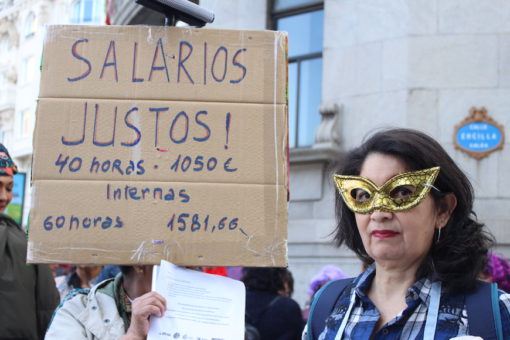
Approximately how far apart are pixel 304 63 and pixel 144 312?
7.79m

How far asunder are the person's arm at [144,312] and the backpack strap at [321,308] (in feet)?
1.71

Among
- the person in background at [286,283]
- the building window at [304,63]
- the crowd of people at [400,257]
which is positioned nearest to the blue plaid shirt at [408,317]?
the crowd of people at [400,257]

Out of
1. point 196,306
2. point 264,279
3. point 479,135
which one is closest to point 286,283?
point 264,279

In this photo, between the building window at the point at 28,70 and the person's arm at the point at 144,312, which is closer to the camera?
the person's arm at the point at 144,312

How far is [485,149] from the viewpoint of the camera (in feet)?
25.8

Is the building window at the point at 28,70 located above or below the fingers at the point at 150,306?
above

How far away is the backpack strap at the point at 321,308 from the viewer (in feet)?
7.35

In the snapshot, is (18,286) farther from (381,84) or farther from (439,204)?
(381,84)

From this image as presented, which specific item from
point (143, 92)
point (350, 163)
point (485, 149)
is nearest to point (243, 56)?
point (143, 92)

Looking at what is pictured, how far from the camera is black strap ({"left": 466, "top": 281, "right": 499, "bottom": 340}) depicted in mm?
1845

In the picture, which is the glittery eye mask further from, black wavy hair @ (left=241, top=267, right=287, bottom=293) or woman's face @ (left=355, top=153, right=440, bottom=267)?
black wavy hair @ (left=241, top=267, right=287, bottom=293)

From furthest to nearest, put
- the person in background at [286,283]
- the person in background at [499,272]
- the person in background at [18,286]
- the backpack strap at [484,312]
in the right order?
the person in background at [286,283], the person in background at [499,272], the person in background at [18,286], the backpack strap at [484,312]

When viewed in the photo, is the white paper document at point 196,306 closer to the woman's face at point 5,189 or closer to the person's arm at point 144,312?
the person's arm at point 144,312

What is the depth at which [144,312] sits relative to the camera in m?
2.31
